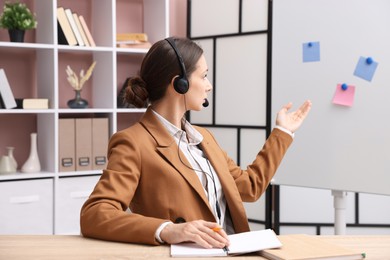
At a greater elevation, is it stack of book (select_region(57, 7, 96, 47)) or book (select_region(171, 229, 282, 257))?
stack of book (select_region(57, 7, 96, 47))

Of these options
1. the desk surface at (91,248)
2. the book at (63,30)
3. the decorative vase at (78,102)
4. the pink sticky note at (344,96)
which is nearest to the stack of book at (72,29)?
the book at (63,30)

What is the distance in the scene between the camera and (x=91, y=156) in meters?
4.05

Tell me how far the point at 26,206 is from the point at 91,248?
90.9 inches

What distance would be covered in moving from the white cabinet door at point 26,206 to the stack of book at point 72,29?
0.92 m

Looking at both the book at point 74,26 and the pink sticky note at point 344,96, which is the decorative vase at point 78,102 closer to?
the book at point 74,26

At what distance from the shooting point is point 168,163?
6.25ft

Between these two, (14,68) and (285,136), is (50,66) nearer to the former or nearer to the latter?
(14,68)

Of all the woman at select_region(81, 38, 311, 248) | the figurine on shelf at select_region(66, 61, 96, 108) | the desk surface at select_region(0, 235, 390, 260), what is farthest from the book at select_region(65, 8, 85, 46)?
the desk surface at select_region(0, 235, 390, 260)

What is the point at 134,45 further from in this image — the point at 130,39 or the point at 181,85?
the point at 181,85

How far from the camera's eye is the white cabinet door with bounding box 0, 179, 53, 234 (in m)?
3.68

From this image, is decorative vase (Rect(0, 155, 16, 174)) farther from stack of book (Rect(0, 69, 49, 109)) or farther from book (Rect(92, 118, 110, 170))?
book (Rect(92, 118, 110, 170))

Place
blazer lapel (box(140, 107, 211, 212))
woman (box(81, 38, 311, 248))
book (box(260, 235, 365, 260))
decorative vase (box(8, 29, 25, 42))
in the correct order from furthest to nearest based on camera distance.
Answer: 1. decorative vase (box(8, 29, 25, 42))
2. blazer lapel (box(140, 107, 211, 212))
3. woman (box(81, 38, 311, 248))
4. book (box(260, 235, 365, 260))

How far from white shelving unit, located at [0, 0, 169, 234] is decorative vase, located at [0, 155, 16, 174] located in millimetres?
→ 70

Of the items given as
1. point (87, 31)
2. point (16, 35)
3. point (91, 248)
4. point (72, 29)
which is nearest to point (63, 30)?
point (72, 29)
